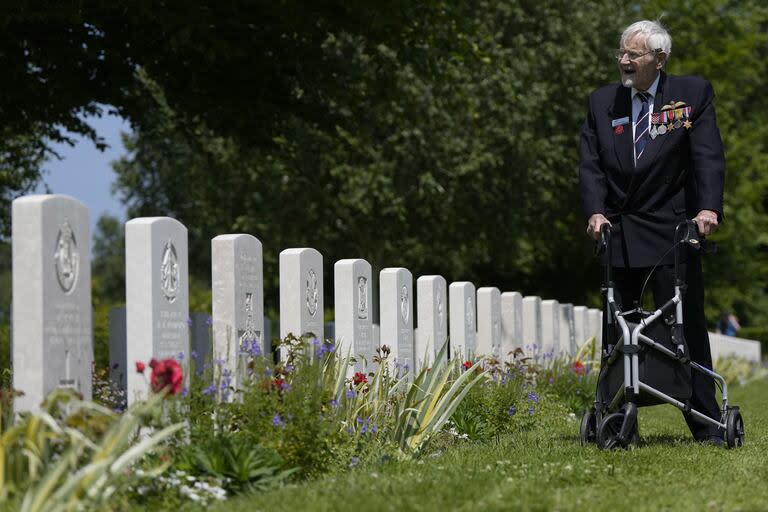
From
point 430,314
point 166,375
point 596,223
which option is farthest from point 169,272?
point 430,314

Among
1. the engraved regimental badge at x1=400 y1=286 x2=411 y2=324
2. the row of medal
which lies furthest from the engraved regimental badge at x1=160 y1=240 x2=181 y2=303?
the engraved regimental badge at x1=400 y1=286 x2=411 y2=324

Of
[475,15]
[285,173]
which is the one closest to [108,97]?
[285,173]

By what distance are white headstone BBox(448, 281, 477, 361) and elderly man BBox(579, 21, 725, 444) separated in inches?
139

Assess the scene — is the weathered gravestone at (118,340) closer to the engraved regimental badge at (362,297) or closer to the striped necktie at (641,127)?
the engraved regimental badge at (362,297)

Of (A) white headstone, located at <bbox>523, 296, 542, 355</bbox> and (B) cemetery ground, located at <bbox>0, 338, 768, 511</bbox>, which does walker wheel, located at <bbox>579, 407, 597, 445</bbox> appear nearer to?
(B) cemetery ground, located at <bbox>0, 338, 768, 511</bbox>

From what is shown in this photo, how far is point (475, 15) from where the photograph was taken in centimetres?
2652

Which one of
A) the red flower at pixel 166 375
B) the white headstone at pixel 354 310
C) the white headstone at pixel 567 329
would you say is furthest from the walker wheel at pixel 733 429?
the white headstone at pixel 567 329

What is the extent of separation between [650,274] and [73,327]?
10.7ft

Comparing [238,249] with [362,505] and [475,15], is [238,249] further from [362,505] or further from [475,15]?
[475,15]

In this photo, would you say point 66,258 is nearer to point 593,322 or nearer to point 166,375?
point 166,375

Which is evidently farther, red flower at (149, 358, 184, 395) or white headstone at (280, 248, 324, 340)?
white headstone at (280, 248, 324, 340)

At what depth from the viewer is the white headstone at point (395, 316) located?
9.29 m

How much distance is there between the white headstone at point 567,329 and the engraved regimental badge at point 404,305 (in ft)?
20.2

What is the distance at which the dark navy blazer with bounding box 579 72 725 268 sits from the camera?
23.0ft
